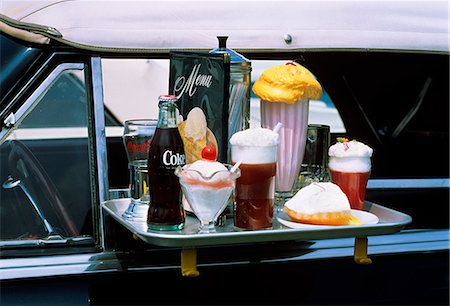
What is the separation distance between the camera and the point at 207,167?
1.59 metres

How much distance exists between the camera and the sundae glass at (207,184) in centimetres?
158

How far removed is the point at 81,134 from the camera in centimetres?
304

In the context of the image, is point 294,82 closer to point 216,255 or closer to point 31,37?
point 216,255

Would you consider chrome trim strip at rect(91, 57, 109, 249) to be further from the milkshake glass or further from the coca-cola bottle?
the milkshake glass

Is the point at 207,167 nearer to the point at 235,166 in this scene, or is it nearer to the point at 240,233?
the point at 235,166

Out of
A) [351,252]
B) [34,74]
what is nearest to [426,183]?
[351,252]

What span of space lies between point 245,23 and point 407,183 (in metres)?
0.85

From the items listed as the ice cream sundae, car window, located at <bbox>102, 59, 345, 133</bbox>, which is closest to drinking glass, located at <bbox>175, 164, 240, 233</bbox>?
the ice cream sundae

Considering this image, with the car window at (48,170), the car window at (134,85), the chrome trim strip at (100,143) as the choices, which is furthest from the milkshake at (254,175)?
the car window at (134,85)

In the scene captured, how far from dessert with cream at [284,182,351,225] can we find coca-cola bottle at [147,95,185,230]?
11.5 inches

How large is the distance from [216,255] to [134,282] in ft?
0.82

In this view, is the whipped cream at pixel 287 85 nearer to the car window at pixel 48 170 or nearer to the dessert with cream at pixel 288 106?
the dessert with cream at pixel 288 106

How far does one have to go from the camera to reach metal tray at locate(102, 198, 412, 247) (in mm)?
1576

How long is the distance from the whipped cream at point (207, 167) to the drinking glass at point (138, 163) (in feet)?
0.82
